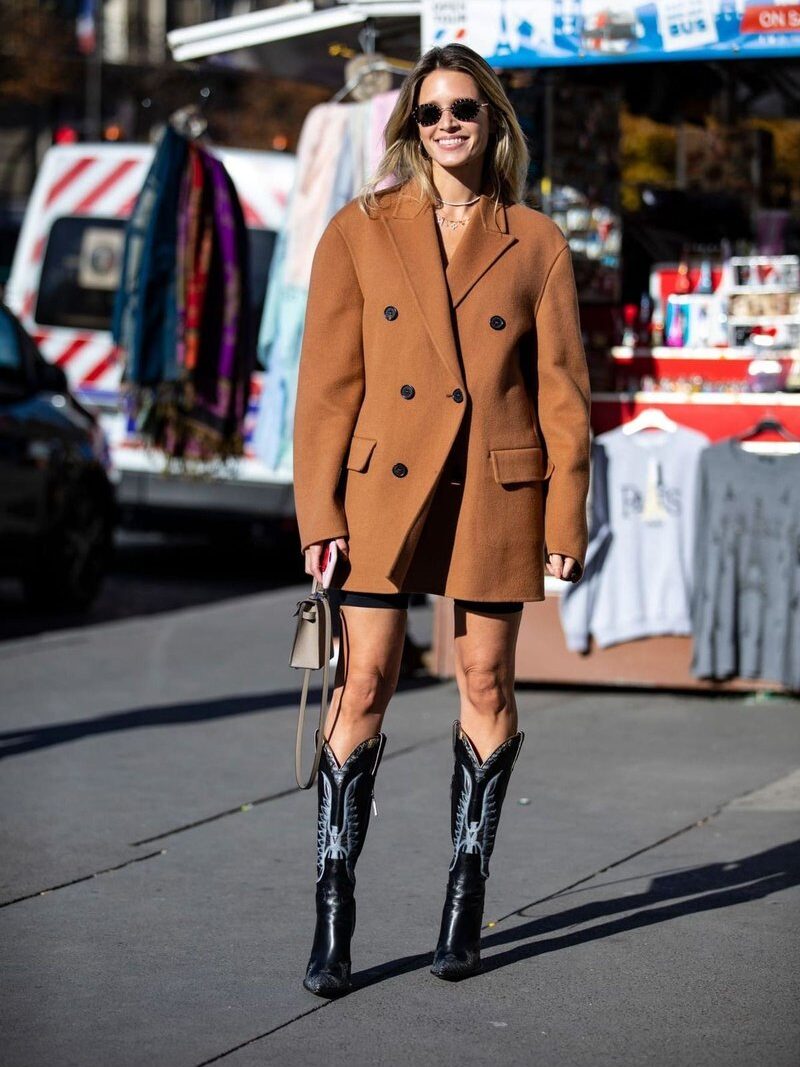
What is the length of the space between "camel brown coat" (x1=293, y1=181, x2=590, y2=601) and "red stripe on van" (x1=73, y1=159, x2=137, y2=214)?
8.34 m

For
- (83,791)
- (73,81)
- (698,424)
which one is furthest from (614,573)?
(73,81)

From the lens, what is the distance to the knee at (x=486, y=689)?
4207 mm

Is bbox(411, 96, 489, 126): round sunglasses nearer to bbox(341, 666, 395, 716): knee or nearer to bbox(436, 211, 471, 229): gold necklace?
bbox(436, 211, 471, 229): gold necklace

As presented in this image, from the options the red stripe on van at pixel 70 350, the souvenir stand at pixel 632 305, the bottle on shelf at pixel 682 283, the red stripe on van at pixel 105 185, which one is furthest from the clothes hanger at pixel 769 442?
the red stripe on van at pixel 105 185

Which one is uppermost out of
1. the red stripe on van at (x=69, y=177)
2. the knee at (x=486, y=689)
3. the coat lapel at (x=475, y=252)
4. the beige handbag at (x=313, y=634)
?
the red stripe on van at (x=69, y=177)

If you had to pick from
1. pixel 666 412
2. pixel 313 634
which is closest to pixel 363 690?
pixel 313 634

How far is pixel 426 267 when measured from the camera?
4.09 meters

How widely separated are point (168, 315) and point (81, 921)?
173 inches

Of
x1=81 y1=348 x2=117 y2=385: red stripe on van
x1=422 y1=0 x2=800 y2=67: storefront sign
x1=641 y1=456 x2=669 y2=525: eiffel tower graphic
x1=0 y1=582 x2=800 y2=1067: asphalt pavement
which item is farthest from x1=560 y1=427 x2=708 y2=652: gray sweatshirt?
x1=81 y1=348 x2=117 y2=385: red stripe on van

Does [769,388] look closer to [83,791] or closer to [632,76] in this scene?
[632,76]

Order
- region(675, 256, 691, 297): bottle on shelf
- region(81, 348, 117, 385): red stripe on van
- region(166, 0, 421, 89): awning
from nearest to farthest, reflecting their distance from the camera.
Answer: region(166, 0, 421, 89): awning, region(675, 256, 691, 297): bottle on shelf, region(81, 348, 117, 385): red stripe on van

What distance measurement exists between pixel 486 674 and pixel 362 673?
274 millimetres

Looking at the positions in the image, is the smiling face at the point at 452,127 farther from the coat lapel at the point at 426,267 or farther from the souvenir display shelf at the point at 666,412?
the souvenir display shelf at the point at 666,412

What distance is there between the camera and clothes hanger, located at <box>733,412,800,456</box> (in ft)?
24.5
